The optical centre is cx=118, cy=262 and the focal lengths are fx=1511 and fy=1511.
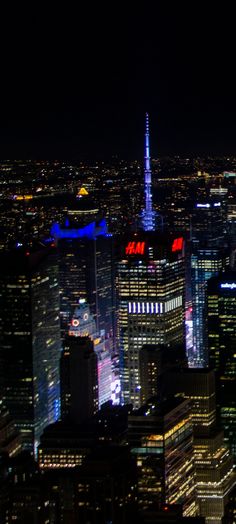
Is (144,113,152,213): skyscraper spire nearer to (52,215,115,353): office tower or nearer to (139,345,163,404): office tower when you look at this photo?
(52,215,115,353): office tower

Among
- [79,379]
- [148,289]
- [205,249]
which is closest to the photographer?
[79,379]

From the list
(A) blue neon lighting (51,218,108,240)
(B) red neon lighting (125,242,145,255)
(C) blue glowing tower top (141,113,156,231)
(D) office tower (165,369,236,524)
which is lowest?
(D) office tower (165,369,236,524)

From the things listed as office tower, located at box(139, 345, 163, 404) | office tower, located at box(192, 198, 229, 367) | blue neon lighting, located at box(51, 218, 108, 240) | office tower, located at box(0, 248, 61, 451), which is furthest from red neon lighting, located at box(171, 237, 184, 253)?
office tower, located at box(0, 248, 61, 451)

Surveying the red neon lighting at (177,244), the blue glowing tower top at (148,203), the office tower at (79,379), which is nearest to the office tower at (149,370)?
the office tower at (79,379)

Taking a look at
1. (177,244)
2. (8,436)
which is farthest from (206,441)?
(177,244)

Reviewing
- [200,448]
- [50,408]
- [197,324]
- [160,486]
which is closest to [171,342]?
[197,324]

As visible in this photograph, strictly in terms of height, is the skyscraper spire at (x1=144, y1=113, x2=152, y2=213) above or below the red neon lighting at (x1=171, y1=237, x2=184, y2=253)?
above

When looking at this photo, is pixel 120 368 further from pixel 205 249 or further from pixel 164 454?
pixel 164 454
